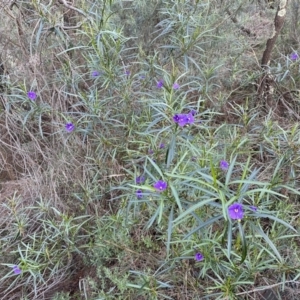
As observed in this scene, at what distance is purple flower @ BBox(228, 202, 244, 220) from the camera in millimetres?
1384

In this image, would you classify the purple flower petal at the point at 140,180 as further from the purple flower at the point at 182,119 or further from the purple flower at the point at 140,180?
the purple flower at the point at 182,119

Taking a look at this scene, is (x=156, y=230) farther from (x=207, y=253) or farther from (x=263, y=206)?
(x=263, y=206)

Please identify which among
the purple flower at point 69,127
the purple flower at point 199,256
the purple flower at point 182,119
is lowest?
the purple flower at point 199,256

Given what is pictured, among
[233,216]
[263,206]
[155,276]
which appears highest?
[233,216]

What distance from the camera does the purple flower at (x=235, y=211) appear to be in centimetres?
138

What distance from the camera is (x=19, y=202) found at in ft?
8.14

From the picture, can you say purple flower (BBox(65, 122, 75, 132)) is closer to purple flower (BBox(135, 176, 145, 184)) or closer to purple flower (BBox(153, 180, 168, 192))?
purple flower (BBox(135, 176, 145, 184))

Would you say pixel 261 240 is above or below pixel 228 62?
below

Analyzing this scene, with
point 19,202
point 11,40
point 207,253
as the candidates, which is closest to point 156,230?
point 207,253

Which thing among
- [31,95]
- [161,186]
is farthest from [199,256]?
[31,95]

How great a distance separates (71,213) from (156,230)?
63cm

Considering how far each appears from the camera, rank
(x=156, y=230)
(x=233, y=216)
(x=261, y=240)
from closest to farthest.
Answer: (x=233, y=216)
(x=261, y=240)
(x=156, y=230)

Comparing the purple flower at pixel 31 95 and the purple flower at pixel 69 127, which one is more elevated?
the purple flower at pixel 31 95

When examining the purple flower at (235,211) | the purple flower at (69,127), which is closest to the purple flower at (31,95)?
the purple flower at (69,127)
